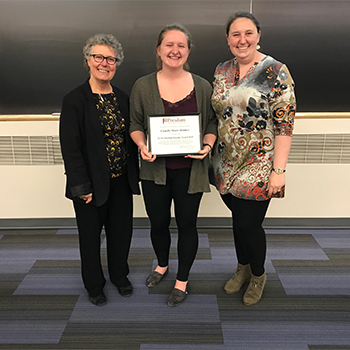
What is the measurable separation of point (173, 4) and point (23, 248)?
2.43 meters

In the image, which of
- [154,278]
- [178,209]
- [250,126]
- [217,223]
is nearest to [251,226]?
[178,209]

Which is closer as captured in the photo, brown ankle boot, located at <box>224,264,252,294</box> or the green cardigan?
the green cardigan

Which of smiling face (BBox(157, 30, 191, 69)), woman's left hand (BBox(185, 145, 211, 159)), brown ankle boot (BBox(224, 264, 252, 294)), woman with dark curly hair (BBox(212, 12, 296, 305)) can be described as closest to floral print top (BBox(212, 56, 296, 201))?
woman with dark curly hair (BBox(212, 12, 296, 305))

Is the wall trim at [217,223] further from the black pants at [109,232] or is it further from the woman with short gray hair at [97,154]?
the woman with short gray hair at [97,154]

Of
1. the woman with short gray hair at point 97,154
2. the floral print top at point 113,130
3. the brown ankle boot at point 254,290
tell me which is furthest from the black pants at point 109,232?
the brown ankle boot at point 254,290

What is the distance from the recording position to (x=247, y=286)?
7.13 feet

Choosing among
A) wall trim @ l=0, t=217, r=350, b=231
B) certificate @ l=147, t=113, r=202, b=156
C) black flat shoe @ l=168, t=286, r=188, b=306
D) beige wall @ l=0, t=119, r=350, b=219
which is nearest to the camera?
certificate @ l=147, t=113, r=202, b=156

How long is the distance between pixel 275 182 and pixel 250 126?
0.32 m

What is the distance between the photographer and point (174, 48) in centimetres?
163

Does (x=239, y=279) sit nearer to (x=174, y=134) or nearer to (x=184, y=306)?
(x=184, y=306)

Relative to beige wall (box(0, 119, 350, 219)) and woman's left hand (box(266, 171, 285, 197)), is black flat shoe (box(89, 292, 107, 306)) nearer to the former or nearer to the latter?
beige wall (box(0, 119, 350, 219))

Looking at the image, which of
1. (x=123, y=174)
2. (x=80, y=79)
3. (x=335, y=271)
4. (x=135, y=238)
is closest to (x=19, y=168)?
(x=80, y=79)

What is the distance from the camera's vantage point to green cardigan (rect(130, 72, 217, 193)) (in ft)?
5.65

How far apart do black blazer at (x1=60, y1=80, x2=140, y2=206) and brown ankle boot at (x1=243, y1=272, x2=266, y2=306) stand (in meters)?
1.09
